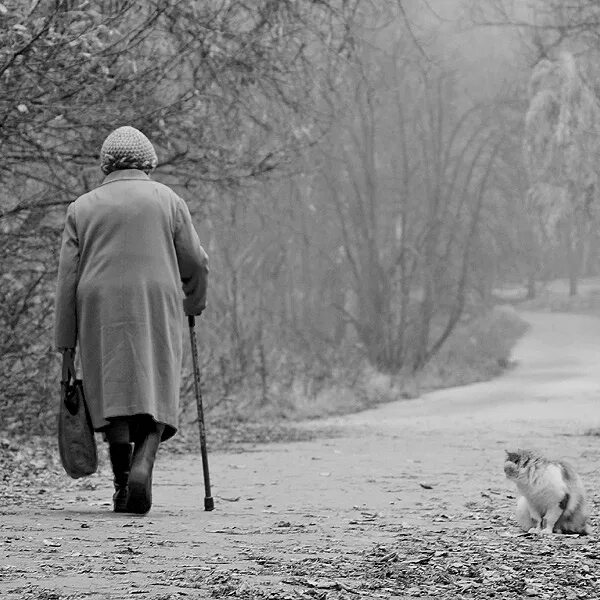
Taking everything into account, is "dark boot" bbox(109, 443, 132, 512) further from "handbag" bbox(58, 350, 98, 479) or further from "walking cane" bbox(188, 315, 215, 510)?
"walking cane" bbox(188, 315, 215, 510)

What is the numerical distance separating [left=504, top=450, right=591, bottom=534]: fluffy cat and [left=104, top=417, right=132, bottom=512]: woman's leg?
6.78 ft

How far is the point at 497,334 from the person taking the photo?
44312 millimetres

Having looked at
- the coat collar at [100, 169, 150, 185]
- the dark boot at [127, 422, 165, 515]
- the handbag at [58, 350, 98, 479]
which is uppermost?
the coat collar at [100, 169, 150, 185]

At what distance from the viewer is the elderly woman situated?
7.52m

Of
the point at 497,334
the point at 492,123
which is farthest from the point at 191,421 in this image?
the point at 497,334

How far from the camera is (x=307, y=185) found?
35281mm

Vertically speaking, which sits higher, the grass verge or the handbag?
the handbag

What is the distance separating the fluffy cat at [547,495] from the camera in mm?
6766

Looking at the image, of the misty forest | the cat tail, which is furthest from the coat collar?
the cat tail

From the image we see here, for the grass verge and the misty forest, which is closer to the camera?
the misty forest

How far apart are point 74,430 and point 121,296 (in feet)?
2.52

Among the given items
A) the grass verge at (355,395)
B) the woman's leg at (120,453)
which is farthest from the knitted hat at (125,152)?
the grass verge at (355,395)

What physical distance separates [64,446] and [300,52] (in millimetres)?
6119

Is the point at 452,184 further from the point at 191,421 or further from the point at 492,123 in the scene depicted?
the point at 191,421
